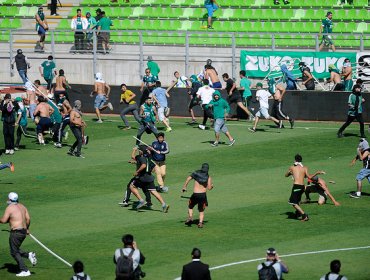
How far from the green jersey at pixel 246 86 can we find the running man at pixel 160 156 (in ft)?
43.3

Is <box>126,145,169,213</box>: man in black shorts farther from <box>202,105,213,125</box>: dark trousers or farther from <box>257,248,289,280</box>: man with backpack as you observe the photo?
<box>202,105,213,125</box>: dark trousers

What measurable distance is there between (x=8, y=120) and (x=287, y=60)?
1426 cm

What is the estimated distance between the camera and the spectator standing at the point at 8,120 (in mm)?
39406

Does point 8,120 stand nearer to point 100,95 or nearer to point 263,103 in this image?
point 100,95

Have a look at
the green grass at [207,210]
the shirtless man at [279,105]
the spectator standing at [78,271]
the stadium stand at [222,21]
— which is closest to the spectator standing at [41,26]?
the stadium stand at [222,21]

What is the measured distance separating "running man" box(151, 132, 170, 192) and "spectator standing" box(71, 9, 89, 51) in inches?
768

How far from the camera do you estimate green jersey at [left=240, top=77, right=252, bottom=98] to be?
46594 millimetres

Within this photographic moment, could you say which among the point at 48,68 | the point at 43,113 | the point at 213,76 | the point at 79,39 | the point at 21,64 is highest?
the point at 79,39

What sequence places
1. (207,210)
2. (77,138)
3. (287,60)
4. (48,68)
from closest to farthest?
1. (207,210)
2. (77,138)
3. (287,60)
4. (48,68)

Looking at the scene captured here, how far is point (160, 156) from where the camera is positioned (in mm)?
33781

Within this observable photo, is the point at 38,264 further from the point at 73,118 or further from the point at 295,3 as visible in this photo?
the point at 295,3

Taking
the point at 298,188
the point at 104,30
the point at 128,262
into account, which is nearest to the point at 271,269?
the point at 128,262

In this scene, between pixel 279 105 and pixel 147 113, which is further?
pixel 279 105

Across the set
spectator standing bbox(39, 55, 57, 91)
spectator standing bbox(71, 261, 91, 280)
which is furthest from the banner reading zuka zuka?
spectator standing bbox(71, 261, 91, 280)
